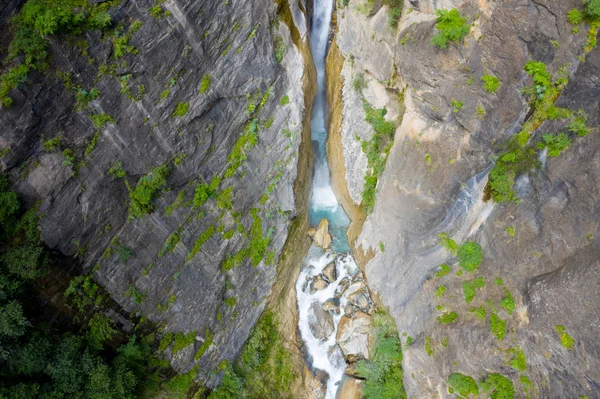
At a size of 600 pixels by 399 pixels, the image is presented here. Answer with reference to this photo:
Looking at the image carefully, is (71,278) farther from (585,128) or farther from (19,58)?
(585,128)

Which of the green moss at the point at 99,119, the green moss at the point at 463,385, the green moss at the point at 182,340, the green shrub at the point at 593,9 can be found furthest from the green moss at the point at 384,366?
the green moss at the point at 99,119

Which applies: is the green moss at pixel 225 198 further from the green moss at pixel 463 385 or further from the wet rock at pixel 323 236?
the green moss at pixel 463 385

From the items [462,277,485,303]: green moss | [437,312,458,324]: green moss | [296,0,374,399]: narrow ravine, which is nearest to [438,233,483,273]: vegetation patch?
[462,277,485,303]: green moss

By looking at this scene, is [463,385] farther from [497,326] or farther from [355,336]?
[355,336]

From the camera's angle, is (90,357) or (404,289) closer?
(90,357)

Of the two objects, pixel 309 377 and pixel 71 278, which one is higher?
pixel 71 278

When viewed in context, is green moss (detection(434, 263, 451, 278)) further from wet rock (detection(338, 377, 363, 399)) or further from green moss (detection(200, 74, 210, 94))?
green moss (detection(200, 74, 210, 94))

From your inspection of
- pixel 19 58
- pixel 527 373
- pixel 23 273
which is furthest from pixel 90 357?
pixel 527 373

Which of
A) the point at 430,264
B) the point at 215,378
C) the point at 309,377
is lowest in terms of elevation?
the point at 309,377
